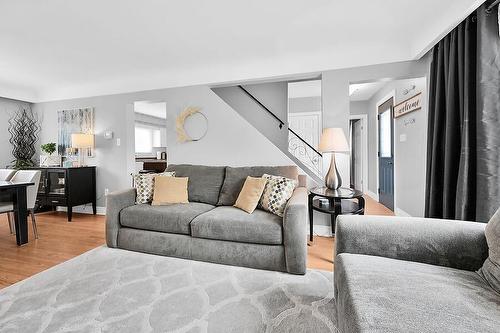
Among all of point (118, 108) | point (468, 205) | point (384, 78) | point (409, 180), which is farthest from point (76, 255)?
point (409, 180)

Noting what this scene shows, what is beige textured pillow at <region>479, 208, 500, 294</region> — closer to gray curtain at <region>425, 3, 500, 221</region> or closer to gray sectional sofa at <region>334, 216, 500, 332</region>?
gray sectional sofa at <region>334, 216, 500, 332</region>

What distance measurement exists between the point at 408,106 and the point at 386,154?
1.32 m

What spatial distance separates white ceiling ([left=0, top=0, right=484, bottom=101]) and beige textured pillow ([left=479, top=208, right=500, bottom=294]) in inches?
64.8

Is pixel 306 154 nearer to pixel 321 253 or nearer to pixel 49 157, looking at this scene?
pixel 321 253

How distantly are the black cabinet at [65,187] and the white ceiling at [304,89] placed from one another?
12.9 ft

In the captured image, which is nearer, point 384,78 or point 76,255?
point 76,255

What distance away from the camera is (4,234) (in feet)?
9.93

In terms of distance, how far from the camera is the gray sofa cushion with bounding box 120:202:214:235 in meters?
2.30

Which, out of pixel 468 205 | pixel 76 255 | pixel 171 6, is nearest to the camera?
pixel 468 205

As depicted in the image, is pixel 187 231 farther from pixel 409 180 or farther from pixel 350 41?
pixel 409 180

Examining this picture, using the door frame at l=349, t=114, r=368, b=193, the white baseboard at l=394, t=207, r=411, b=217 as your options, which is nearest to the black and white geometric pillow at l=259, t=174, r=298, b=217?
the white baseboard at l=394, t=207, r=411, b=217

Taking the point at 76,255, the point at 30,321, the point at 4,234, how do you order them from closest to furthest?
the point at 30,321, the point at 76,255, the point at 4,234

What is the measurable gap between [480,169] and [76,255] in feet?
11.8

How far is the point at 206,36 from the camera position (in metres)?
2.55
